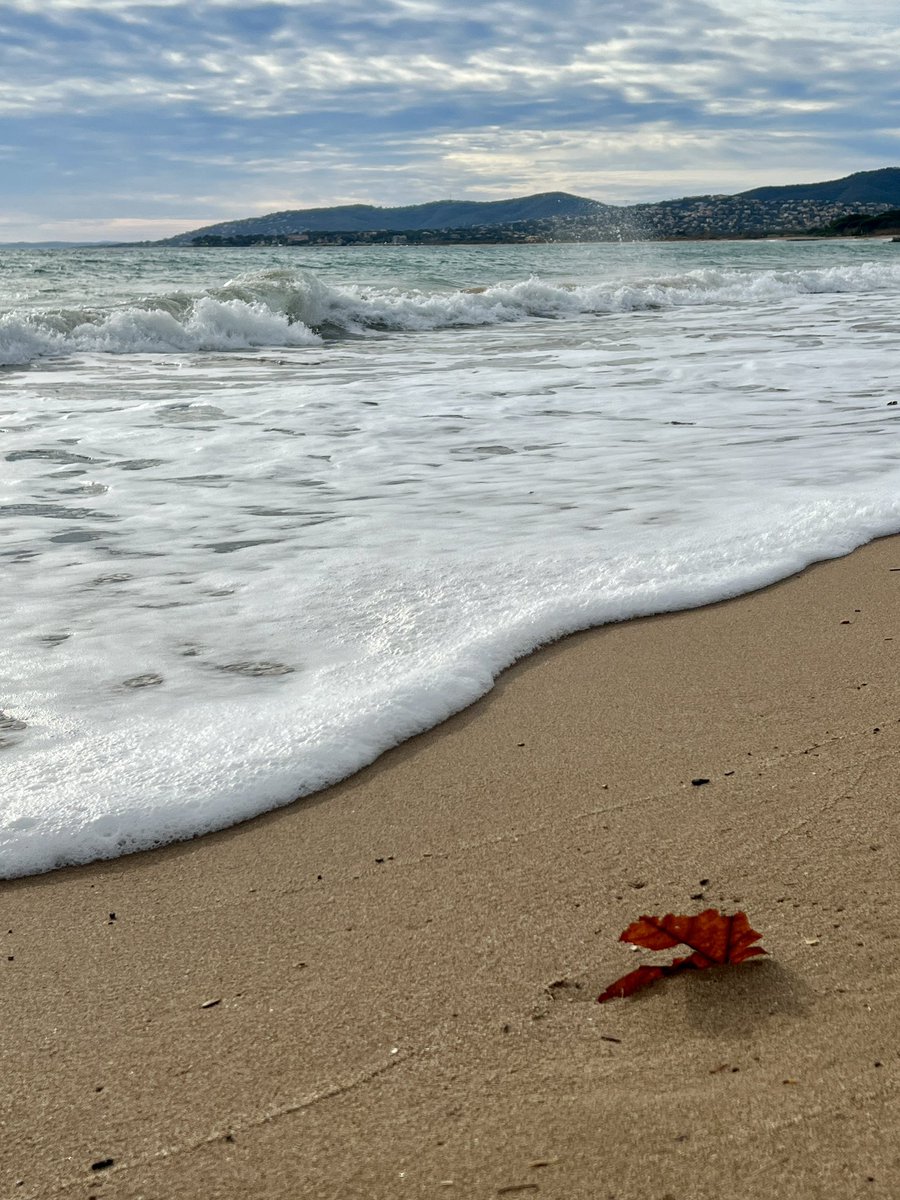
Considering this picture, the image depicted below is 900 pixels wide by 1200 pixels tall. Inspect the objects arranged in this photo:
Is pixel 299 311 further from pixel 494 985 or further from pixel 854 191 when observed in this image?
pixel 854 191

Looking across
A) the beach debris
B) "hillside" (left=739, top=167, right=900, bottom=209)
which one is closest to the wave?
the beach debris

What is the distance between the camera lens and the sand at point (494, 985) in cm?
120

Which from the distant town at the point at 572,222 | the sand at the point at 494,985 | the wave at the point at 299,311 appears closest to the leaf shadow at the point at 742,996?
the sand at the point at 494,985

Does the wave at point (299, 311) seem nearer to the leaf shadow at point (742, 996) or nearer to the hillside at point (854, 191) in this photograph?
the leaf shadow at point (742, 996)

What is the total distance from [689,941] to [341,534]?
2.75m

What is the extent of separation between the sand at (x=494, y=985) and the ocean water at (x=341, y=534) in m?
0.24

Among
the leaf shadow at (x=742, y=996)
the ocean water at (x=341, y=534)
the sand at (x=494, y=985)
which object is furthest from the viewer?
the ocean water at (x=341, y=534)

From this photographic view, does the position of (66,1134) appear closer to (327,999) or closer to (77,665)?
(327,999)

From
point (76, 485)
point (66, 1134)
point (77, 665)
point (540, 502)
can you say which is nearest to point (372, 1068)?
point (66, 1134)

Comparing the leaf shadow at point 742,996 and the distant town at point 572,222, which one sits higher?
the distant town at point 572,222

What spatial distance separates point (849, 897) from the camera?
5.43 ft

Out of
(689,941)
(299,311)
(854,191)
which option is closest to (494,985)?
(689,941)

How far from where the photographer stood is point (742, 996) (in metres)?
1.44

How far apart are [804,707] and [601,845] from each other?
0.77m
